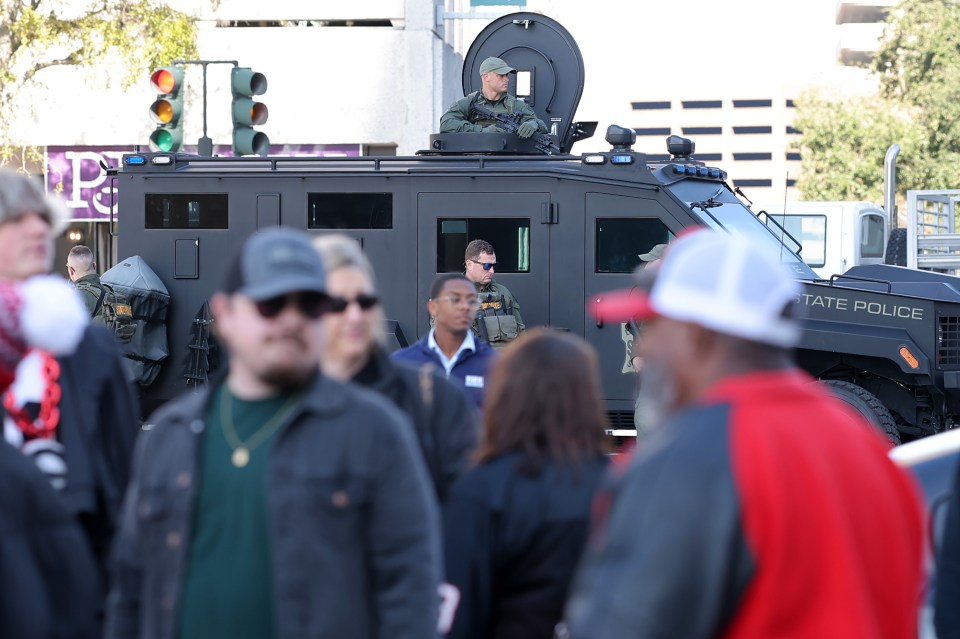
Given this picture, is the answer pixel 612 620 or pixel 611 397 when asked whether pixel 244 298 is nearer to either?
pixel 612 620

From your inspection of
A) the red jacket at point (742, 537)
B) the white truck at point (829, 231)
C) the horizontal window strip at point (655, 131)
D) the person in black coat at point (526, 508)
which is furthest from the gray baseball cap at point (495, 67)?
the horizontal window strip at point (655, 131)

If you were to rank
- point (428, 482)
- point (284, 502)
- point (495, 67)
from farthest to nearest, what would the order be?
1. point (495, 67)
2. point (428, 482)
3. point (284, 502)

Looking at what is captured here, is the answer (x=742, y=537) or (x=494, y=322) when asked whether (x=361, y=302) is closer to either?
(x=742, y=537)

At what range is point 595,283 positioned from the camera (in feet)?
37.5

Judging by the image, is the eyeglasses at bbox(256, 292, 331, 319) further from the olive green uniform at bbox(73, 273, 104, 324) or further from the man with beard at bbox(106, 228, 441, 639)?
the olive green uniform at bbox(73, 273, 104, 324)

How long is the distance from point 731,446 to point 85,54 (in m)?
19.1

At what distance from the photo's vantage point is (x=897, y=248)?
17156 mm

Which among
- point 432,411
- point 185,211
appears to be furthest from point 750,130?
point 432,411

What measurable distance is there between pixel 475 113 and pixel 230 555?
988cm

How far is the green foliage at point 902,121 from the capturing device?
123 feet

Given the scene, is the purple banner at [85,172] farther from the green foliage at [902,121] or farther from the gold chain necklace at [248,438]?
the gold chain necklace at [248,438]

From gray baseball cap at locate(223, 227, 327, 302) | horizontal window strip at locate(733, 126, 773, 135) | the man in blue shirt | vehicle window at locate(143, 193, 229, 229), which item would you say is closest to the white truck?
vehicle window at locate(143, 193, 229, 229)

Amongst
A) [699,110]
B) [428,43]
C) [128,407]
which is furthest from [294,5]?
[699,110]

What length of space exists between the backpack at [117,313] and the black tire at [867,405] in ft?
17.4
